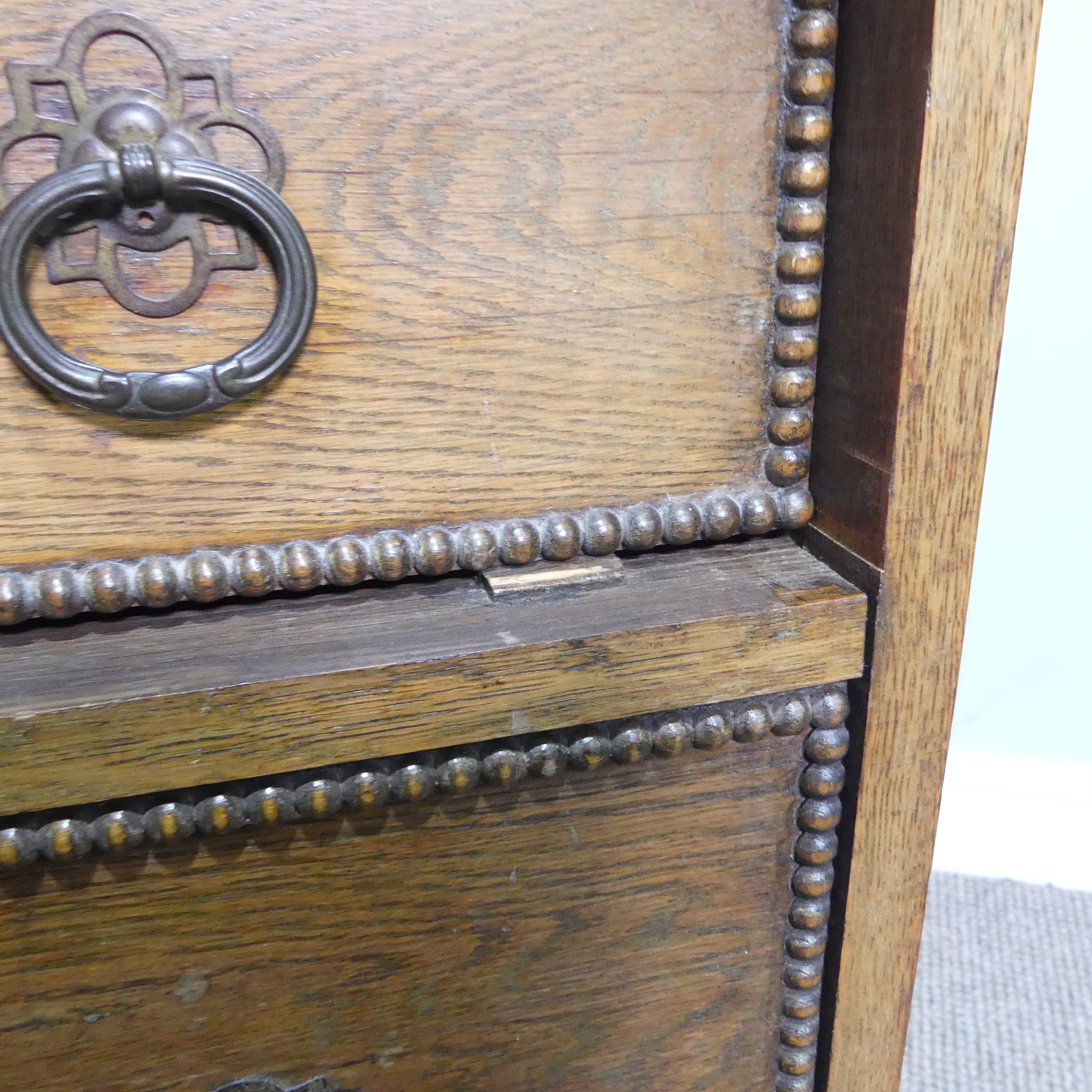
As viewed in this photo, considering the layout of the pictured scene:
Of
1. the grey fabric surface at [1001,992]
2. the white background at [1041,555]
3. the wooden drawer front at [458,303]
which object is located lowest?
the grey fabric surface at [1001,992]

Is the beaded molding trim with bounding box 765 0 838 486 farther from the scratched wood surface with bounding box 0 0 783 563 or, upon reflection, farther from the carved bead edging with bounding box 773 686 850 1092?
the carved bead edging with bounding box 773 686 850 1092

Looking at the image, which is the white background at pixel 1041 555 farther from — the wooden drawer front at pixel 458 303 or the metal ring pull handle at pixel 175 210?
the metal ring pull handle at pixel 175 210

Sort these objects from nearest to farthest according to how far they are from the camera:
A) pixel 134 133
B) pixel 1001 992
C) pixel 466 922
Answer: pixel 134 133
pixel 466 922
pixel 1001 992

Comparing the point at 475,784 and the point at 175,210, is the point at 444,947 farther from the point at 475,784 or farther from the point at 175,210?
the point at 175,210

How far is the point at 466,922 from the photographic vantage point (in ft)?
1.38

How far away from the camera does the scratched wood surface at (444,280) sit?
34 centimetres

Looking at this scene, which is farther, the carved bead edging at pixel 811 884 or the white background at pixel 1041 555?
the white background at pixel 1041 555

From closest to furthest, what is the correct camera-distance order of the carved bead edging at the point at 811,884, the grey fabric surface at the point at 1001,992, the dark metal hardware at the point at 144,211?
1. the dark metal hardware at the point at 144,211
2. the carved bead edging at the point at 811,884
3. the grey fabric surface at the point at 1001,992

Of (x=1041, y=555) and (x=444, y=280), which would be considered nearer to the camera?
(x=444, y=280)

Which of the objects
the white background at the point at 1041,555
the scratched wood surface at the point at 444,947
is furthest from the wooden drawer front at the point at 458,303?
the white background at the point at 1041,555

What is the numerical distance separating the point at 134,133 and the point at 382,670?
19 centimetres

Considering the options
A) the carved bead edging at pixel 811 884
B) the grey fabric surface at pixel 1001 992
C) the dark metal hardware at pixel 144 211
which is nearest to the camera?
the dark metal hardware at pixel 144 211

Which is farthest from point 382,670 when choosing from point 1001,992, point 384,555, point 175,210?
point 1001,992

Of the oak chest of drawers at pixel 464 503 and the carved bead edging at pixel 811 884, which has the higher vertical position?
the oak chest of drawers at pixel 464 503
